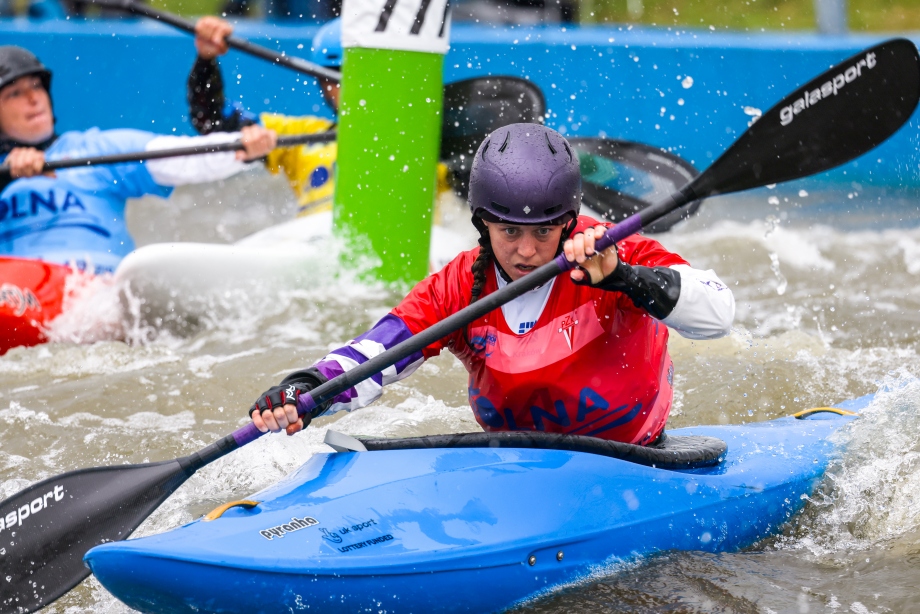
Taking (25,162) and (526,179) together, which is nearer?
(526,179)

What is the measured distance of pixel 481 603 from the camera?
267 cm

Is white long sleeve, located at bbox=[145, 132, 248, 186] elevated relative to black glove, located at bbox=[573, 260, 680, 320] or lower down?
elevated

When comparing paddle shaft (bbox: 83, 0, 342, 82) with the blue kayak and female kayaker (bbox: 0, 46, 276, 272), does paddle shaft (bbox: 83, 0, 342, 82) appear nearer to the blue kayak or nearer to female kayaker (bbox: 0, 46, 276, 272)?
female kayaker (bbox: 0, 46, 276, 272)

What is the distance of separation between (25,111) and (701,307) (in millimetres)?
4836

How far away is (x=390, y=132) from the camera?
5.59 m

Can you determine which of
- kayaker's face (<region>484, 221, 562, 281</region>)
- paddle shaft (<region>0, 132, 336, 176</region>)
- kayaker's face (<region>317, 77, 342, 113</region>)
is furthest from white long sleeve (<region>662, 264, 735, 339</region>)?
Answer: kayaker's face (<region>317, 77, 342, 113</region>)

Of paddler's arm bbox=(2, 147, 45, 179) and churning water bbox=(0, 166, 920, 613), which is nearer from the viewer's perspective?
churning water bbox=(0, 166, 920, 613)

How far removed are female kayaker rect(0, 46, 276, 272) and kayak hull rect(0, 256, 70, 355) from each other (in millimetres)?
356

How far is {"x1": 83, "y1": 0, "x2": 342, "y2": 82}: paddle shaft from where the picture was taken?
6684 mm

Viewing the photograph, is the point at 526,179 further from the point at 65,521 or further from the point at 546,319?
the point at 65,521

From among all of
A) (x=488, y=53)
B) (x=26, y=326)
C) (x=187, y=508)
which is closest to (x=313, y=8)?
(x=488, y=53)

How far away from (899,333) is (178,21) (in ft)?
15.4

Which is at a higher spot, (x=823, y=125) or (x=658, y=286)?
(x=823, y=125)

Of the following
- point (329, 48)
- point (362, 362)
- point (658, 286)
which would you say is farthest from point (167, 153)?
point (658, 286)
